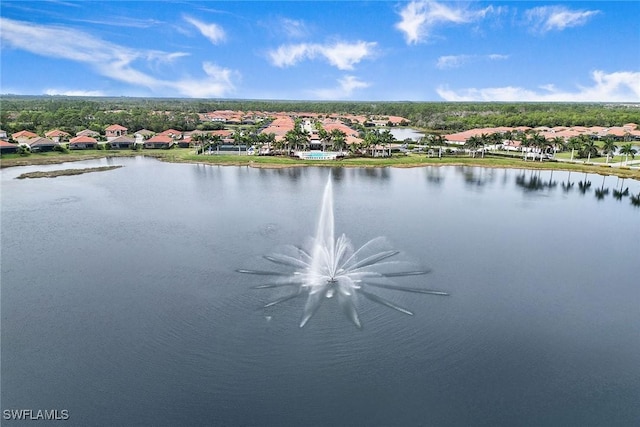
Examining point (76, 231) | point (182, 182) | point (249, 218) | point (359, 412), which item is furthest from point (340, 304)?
point (182, 182)

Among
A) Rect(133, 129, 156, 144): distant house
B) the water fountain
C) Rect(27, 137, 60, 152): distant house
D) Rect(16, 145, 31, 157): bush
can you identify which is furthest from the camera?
Rect(133, 129, 156, 144): distant house

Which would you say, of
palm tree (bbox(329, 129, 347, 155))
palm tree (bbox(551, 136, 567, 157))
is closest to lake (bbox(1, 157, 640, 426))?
palm tree (bbox(329, 129, 347, 155))

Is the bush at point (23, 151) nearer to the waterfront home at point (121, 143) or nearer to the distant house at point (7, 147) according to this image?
the distant house at point (7, 147)

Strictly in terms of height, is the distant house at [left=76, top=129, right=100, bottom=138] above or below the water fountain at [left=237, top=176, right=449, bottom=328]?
above

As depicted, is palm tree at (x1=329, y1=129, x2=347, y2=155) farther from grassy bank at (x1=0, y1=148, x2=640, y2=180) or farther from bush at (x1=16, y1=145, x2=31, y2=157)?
bush at (x1=16, y1=145, x2=31, y2=157)

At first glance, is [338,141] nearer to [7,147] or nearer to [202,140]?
[202,140]

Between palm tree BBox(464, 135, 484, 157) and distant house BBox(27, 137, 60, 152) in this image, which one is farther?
distant house BBox(27, 137, 60, 152)
